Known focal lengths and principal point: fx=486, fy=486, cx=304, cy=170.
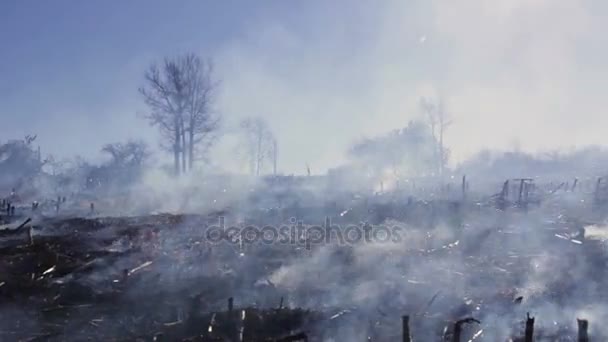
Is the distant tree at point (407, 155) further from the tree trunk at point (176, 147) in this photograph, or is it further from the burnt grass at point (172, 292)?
the burnt grass at point (172, 292)

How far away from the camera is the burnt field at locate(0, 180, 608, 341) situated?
8.53 m

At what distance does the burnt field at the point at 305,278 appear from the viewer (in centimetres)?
853

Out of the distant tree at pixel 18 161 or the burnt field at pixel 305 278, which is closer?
the burnt field at pixel 305 278

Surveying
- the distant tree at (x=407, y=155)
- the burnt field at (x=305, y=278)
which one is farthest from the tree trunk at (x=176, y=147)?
the distant tree at (x=407, y=155)

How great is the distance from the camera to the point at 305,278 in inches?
483

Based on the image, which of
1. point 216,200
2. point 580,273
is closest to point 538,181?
point 216,200

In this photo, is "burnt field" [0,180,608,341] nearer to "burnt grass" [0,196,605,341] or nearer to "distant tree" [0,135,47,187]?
"burnt grass" [0,196,605,341]

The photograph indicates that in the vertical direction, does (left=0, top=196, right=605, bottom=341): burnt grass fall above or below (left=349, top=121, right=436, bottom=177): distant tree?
below

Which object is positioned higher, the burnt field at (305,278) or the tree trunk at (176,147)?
the tree trunk at (176,147)

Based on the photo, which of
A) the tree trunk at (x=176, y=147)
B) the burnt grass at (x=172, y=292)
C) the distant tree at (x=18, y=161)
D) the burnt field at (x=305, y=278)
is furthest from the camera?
the distant tree at (x=18, y=161)

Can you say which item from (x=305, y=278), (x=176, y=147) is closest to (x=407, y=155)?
(x=176, y=147)

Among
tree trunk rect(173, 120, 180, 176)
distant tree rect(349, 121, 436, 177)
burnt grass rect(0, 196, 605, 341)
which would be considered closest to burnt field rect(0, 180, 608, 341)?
burnt grass rect(0, 196, 605, 341)

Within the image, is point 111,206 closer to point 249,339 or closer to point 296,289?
point 296,289

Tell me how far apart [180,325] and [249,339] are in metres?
1.30
